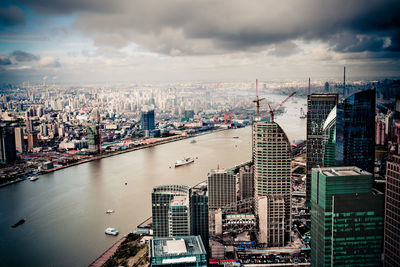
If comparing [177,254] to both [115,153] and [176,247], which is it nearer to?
[176,247]

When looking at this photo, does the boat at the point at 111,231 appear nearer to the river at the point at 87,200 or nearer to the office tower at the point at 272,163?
the river at the point at 87,200

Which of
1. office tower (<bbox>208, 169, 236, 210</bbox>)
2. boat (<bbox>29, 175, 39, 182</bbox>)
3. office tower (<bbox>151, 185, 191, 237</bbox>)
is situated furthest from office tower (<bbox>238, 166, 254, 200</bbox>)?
boat (<bbox>29, 175, 39, 182</bbox>)

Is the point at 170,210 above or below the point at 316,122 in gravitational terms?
below

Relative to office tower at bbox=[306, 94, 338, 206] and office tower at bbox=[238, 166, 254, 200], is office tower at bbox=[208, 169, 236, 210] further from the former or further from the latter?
office tower at bbox=[306, 94, 338, 206]

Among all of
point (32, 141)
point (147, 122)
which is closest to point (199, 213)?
point (32, 141)

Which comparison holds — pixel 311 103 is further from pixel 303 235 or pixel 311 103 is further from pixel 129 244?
pixel 129 244

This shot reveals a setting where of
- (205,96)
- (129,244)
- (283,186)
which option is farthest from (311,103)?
(205,96)
